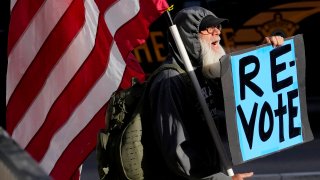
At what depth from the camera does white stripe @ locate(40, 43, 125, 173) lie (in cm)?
631

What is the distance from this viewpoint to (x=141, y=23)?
628 cm

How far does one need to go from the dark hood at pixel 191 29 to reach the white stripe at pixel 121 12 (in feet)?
3.40

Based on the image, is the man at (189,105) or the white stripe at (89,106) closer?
the man at (189,105)

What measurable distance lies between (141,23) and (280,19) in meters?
8.65

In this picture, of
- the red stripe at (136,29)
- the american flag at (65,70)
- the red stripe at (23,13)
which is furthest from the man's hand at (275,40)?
the red stripe at (23,13)

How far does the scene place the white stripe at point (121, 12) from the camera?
628 cm

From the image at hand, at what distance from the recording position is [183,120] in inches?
198

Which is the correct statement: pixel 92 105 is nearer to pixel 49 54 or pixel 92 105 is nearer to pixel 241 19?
pixel 49 54

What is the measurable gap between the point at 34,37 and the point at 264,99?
5.51 feet

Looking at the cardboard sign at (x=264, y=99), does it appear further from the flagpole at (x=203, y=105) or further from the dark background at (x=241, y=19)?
the dark background at (x=241, y=19)

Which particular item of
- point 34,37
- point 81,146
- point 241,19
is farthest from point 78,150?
point 241,19

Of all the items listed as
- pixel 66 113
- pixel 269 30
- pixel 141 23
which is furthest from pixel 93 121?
pixel 269 30

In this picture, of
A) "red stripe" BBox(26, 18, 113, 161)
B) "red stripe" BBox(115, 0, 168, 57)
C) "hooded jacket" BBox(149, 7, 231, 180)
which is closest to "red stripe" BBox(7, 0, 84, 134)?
"red stripe" BBox(26, 18, 113, 161)

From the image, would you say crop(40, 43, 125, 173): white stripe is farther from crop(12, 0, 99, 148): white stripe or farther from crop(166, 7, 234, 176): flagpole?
crop(166, 7, 234, 176): flagpole
